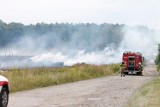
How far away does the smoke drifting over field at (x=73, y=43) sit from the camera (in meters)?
136

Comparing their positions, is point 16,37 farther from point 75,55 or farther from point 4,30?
point 75,55

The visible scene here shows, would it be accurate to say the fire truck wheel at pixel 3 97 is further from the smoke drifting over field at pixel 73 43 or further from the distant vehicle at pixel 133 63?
the smoke drifting over field at pixel 73 43

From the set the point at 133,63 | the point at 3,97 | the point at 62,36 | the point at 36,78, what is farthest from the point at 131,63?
the point at 62,36

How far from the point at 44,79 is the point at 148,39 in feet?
295

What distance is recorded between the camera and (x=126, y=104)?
1962 centimetres

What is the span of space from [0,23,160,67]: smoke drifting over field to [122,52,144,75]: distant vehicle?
7011cm

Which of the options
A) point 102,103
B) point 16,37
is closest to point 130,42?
point 16,37

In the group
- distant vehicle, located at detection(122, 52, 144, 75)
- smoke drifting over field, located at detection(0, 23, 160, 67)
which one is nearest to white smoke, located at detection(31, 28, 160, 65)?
smoke drifting over field, located at detection(0, 23, 160, 67)

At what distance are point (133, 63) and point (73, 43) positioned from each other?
95237mm

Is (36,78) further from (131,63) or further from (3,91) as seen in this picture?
(131,63)

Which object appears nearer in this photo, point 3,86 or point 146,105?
point 3,86

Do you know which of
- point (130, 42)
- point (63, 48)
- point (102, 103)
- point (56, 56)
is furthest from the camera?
point (63, 48)

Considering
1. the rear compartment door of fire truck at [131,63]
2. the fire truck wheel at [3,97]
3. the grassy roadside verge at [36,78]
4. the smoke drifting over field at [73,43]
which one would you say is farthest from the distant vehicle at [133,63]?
the smoke drifting over field at [73,43]

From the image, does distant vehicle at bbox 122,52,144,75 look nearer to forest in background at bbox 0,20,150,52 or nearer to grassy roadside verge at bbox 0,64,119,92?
grassy roadside verge at bbox 0,64,119,92
